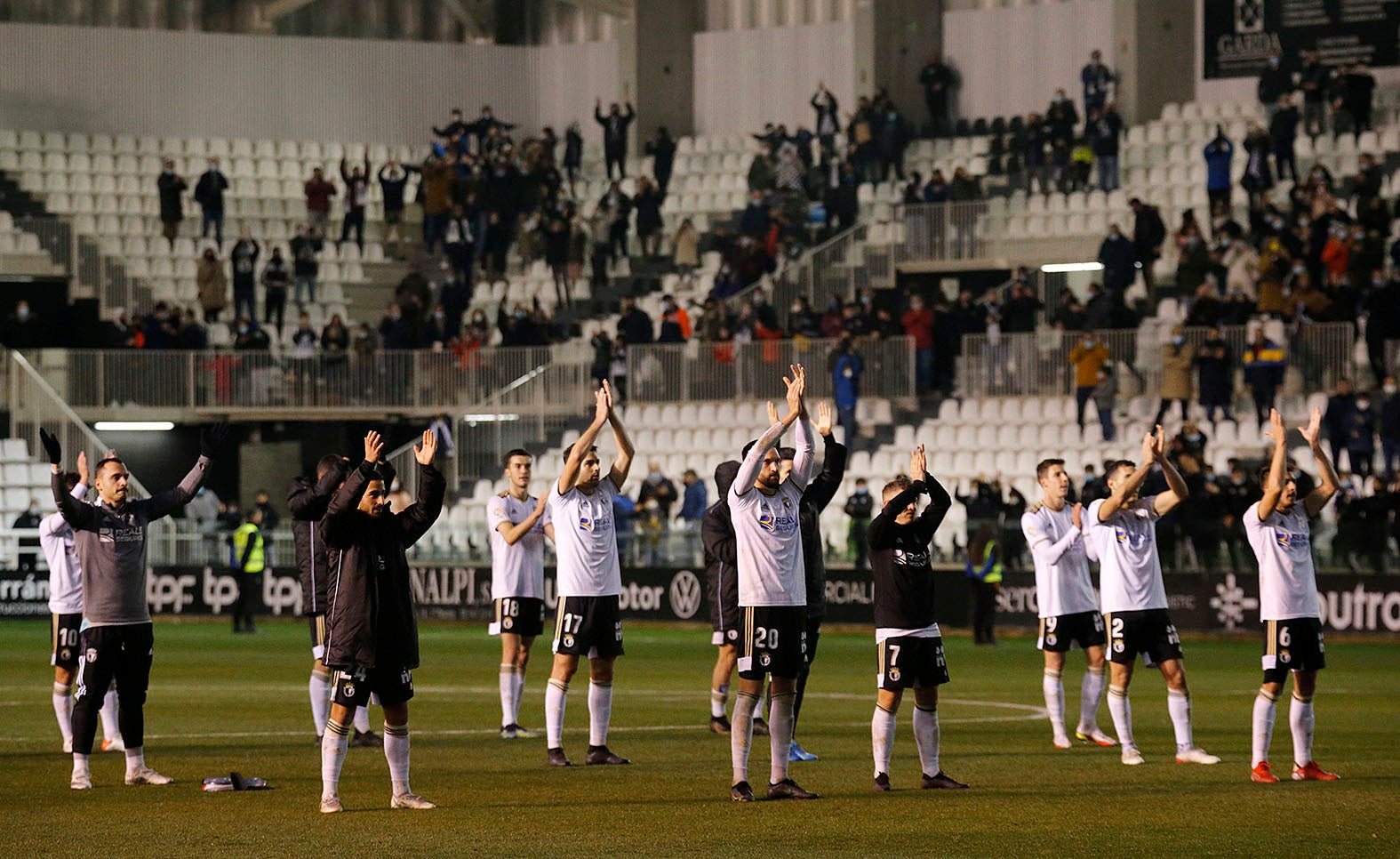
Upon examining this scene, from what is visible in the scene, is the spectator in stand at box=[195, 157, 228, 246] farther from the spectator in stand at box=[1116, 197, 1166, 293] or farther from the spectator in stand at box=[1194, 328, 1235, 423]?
the spectator in stand at box=[1194, 328, 1235, 423]

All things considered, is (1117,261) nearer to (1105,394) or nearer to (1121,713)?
(1105,394)

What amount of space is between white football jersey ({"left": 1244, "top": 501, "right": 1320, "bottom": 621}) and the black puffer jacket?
5632 mm

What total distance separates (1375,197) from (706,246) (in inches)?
605

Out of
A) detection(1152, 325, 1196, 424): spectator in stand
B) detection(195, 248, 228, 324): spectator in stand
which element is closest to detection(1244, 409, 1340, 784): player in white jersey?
detection(1152, 325, 1196, 424): spectator in stand

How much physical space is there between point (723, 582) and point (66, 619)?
5.17 metres

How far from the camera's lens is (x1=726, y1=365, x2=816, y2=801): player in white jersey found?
43.2 feet

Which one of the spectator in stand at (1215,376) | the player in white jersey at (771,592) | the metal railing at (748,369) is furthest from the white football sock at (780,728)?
the metal railing at (748,369)

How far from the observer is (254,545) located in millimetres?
33469

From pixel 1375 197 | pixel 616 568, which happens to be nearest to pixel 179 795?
pixel 616 568

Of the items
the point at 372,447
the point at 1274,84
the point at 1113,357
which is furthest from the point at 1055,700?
the point at 1274,84

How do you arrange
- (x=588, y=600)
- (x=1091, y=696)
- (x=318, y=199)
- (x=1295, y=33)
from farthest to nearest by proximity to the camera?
(x=318, y=199), (x=1295, y=33), (x=1091, y=696), (x=588, y=600)

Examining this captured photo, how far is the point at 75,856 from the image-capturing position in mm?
11219

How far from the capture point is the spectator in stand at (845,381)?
37469 mm

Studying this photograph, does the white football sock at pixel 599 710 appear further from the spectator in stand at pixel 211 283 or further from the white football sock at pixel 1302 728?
the spectator in stand at pixel 211 283
